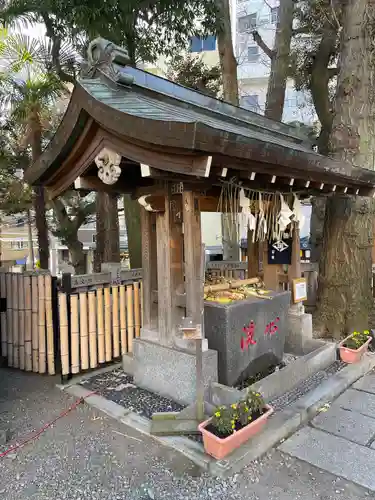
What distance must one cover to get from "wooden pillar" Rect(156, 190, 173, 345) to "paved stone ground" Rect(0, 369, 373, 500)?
1269mm

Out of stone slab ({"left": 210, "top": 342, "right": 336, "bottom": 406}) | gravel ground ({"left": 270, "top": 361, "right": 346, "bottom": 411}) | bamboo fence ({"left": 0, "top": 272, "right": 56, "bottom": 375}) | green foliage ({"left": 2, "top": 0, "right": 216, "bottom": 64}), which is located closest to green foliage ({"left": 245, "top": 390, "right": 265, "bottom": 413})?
stone slab ({"left": 210, "top": 342, "right": 336, "bottom": 406})

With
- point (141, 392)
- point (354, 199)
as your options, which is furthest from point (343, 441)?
point (354, 199)

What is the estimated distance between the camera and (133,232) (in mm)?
10570

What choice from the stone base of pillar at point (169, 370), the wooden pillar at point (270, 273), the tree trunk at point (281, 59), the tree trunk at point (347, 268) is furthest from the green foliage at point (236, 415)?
the tree trunk at point (281, 59)

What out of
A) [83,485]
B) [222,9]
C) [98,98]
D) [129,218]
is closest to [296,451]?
[83,485]

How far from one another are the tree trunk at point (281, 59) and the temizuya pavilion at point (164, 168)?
238 inches

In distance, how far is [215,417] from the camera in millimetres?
3373

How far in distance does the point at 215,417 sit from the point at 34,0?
9939mm

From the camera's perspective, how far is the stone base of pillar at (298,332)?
6.00 m

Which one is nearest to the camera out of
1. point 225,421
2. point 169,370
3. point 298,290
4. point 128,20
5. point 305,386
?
point 225,421

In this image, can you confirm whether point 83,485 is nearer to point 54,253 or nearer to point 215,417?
point 215,417

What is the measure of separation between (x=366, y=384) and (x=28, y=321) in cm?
527

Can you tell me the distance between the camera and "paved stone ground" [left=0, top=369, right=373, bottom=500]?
9.62ft

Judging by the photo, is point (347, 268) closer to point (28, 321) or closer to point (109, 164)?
point (109, 164)
